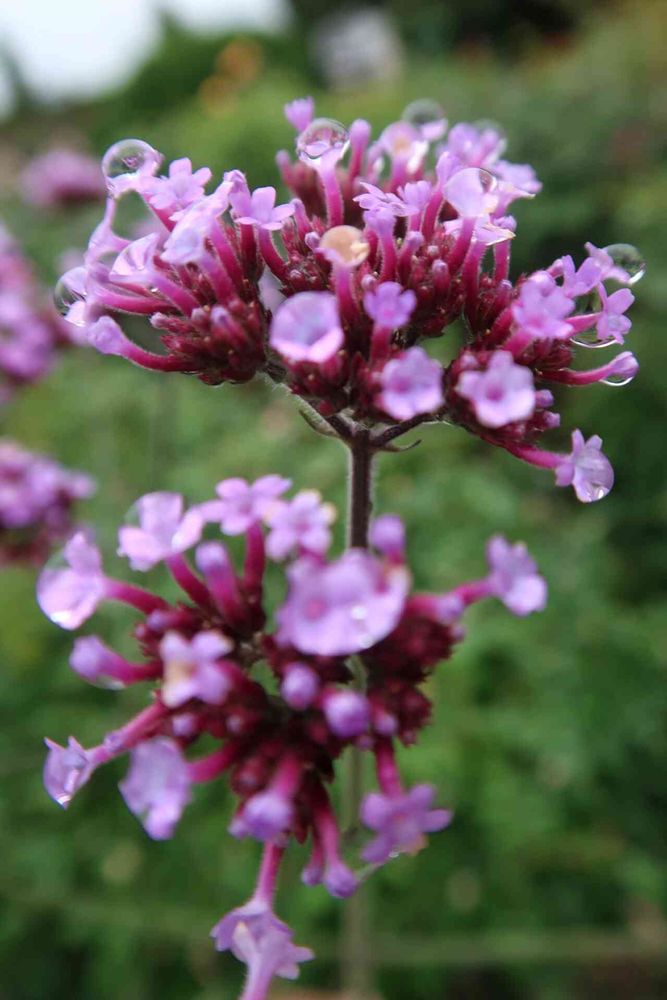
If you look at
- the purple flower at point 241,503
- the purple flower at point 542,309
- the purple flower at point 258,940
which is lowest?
the purple flower at point 258,940

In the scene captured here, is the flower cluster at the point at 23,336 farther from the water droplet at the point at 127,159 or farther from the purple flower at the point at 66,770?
the purple flower at the point at 66,770

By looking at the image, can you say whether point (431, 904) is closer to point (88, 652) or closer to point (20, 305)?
point (88, 652)

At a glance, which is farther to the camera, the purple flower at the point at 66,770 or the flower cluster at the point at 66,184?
the flower cluster at the point at 66,184

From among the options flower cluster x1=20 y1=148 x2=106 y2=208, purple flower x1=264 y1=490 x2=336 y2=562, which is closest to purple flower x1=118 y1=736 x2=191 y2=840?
purple flower x1=264 y1=490 x2=336 y2=562

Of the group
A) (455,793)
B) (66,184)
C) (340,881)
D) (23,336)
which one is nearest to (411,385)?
(340,881)

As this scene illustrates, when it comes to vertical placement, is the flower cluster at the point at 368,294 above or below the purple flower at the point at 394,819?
above

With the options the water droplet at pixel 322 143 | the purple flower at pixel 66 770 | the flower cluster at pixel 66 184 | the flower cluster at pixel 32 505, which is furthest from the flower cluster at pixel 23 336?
the purple flower at pixel 66 770

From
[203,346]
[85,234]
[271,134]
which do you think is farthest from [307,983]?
[271,134]
